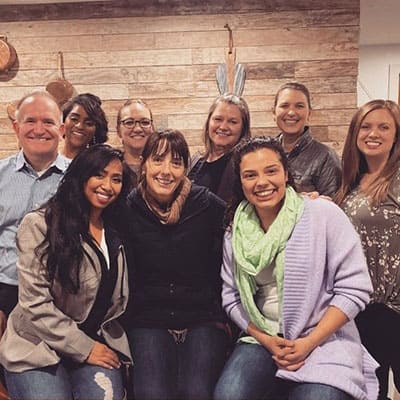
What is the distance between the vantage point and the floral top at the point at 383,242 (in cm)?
198

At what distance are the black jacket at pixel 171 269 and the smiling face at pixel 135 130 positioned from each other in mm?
712

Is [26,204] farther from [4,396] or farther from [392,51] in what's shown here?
[392,51]

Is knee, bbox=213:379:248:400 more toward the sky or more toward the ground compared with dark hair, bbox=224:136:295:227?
more toward the ground

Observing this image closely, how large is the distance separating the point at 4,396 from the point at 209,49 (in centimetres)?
265

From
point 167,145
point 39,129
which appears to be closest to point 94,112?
point 39,129

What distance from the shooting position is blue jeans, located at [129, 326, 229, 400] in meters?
1.73

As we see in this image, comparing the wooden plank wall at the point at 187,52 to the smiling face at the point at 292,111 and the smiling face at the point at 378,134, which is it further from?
the smiling face at the point at 378,134

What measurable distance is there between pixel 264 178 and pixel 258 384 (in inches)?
27.3

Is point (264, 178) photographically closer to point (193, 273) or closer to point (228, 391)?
point (193, 273)

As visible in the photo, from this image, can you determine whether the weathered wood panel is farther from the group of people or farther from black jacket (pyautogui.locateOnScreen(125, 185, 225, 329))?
black jacket (pyautogui.locateOnScreen(125, 185, 225, 329))

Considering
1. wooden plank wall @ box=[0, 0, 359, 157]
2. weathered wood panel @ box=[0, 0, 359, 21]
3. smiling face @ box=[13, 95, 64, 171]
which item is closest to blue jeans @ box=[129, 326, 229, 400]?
smiling face @ box=[13, 95, 64, 171]

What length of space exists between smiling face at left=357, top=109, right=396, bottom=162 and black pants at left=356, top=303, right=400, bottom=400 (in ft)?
2.03

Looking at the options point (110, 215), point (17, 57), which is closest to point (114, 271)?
point (110, 215)

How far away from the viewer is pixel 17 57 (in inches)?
146
